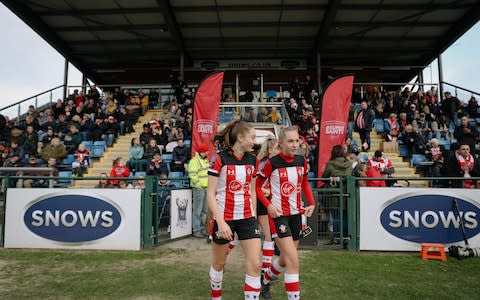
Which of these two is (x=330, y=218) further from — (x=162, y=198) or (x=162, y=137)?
(x=162, y=137)

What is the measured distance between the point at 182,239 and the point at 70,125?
8360 mm

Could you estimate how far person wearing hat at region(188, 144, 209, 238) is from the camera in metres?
8.58

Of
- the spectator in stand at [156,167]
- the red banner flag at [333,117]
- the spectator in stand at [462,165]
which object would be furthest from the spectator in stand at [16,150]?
the spectator in stand at [462,165]

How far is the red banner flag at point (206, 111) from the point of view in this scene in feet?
35.0

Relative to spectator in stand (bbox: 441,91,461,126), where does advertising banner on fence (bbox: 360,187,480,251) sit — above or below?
below

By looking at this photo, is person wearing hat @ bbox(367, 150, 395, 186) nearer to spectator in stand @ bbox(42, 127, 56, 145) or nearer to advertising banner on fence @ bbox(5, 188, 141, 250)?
advertising banner on fence @ bbox(5, 188, 141, 250)

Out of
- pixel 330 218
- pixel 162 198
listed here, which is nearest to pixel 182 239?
pixel 162 198

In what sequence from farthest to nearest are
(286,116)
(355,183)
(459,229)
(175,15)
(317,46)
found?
1. (317,46)
2. (175,15)
3. (286,116)
4. (355,183)
5. (459,229)

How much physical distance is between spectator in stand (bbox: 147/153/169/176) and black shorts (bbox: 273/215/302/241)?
275 inches

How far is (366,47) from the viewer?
21719 mm

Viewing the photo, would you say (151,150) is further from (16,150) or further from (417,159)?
(417,159)

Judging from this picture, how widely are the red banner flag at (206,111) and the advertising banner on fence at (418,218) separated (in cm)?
512

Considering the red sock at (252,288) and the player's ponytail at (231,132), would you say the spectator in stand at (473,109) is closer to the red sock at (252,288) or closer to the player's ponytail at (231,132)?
the player's ponytail at (231,132)

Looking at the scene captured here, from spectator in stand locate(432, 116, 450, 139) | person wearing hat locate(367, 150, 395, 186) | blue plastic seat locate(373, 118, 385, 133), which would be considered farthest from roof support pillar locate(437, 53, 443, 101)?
person wearing hat locate(367, 150, 395, 186)
